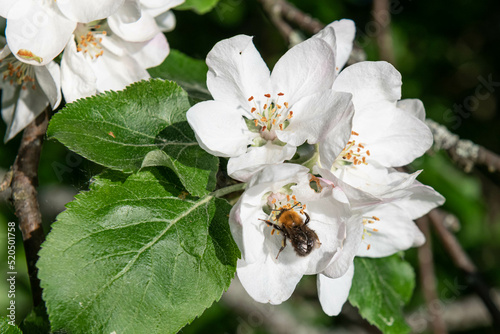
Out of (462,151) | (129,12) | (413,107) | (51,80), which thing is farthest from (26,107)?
(462,151)

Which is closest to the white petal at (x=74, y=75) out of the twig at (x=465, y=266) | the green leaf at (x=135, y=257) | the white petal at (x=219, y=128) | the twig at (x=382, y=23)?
the green leaf at (x=135, y=257)

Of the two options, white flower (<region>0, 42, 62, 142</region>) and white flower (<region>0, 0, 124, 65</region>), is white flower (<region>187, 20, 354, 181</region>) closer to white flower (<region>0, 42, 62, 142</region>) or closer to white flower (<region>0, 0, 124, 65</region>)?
white flower (<region>0, 0, 124, 65</region>)

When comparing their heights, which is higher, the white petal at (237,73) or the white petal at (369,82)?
the white petal at (237,73)

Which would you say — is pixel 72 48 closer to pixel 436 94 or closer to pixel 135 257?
pixel 135 257

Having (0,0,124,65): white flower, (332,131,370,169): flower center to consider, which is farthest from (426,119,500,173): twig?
(0,0,124,65): white flower

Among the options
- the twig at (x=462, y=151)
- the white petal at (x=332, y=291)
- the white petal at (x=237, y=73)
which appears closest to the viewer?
the white petal at (x=237, y=73)

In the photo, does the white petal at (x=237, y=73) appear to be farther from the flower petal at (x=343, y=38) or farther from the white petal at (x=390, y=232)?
the white petal at (x=390, y=232)
